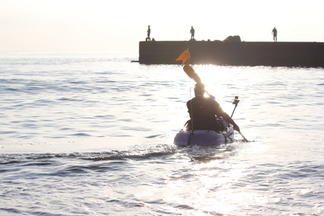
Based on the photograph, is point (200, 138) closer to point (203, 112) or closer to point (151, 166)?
point (203, 112)

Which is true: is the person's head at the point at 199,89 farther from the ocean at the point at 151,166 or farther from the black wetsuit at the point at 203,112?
the ocean at the point at 151,166

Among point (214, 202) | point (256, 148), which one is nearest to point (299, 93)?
point (256, 148)

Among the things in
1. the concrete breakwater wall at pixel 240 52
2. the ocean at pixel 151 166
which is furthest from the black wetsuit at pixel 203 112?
the concrete breakwater wall at pixel 240 52

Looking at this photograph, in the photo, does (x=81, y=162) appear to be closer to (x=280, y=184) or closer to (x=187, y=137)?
(x=187, y=137)

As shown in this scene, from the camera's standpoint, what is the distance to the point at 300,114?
20094 millimetres

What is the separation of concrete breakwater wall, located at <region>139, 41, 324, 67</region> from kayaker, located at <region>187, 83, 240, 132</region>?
4491 cm

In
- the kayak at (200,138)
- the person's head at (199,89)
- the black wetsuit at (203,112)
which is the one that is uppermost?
the person's head at (199,89)

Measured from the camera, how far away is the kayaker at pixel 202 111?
11328mm

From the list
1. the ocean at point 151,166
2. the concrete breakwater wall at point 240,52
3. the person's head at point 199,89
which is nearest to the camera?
the ocean at point 151,166

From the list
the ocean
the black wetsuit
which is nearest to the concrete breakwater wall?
the ocean

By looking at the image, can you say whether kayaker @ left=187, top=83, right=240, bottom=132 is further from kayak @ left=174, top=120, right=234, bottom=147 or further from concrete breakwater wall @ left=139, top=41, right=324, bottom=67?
concrete breakwater wall @ left=139, top=41, right=324, bottom=67

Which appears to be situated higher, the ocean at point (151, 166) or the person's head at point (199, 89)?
the person's head at point (199, 89)

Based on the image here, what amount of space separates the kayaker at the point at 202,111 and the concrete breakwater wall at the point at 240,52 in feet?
147

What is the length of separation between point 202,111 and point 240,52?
47373 millimetres
